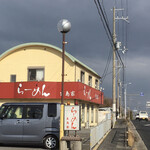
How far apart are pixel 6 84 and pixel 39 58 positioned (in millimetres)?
4033

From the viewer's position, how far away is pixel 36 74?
88.3ft

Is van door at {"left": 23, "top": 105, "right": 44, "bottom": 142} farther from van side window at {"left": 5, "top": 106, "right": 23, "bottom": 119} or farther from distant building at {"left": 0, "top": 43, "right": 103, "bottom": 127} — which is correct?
distant building at {"left": 0, "top": 43, "right": 103, "bottom": 127}

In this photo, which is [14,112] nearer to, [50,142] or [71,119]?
[50,142]

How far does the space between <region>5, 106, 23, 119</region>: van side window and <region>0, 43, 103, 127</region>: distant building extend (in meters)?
12.0

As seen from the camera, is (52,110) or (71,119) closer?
(71,119)

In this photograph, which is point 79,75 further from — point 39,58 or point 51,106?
point 51,106

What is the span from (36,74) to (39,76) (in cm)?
35

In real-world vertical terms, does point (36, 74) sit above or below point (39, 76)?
above

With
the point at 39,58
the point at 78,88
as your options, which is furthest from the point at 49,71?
the point at 78,88

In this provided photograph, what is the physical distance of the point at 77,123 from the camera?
1120 cm

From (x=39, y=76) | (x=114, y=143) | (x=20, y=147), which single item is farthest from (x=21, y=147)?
(x=39, y=76)

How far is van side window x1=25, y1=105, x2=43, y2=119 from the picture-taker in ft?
42.4

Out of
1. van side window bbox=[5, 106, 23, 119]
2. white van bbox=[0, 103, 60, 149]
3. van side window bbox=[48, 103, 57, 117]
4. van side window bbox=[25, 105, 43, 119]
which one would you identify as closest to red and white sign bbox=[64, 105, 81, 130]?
white van bbox=[0, 103, 60, 149]

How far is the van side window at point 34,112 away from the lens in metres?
12.9
